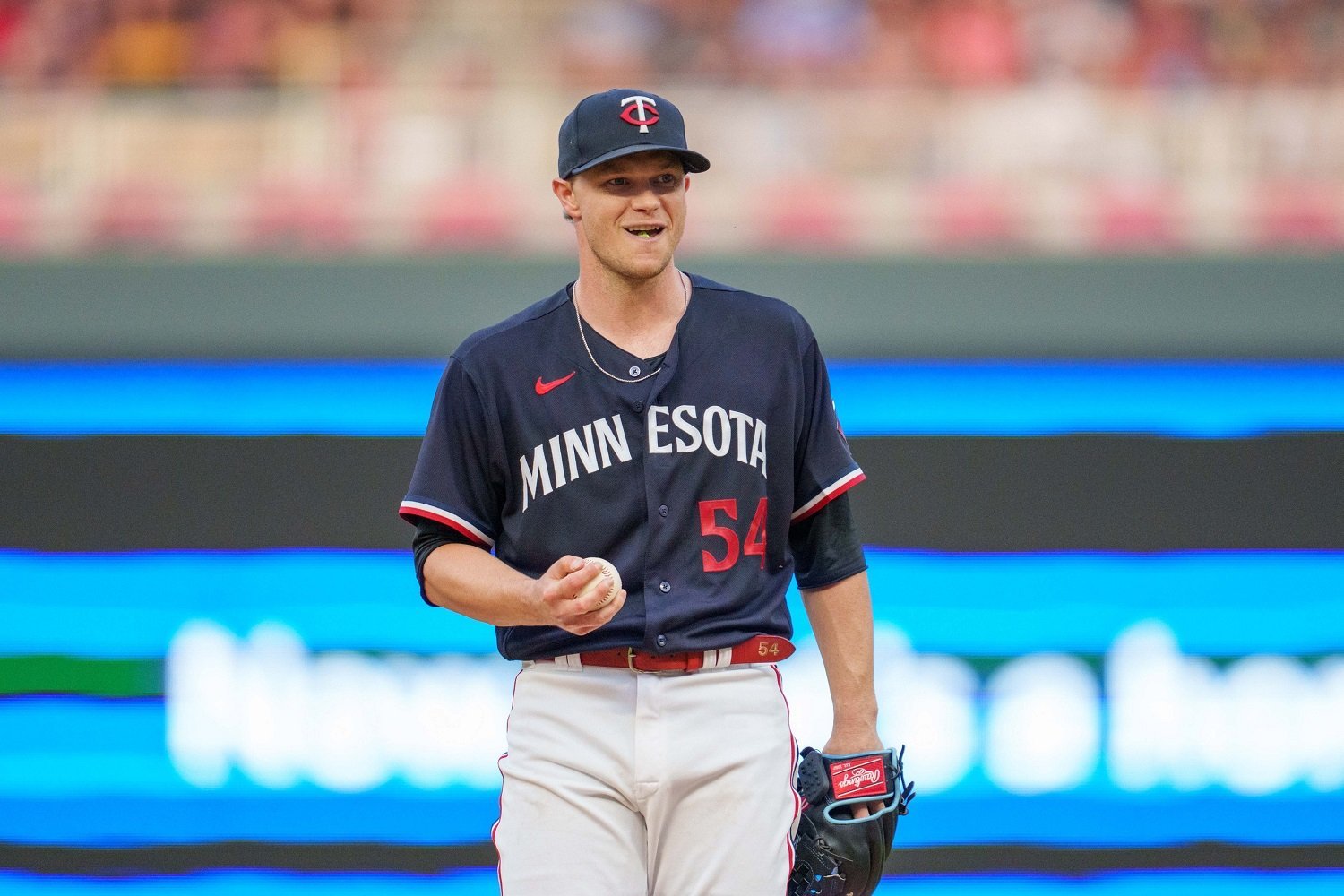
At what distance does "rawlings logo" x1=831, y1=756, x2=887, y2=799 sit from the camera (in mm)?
2566

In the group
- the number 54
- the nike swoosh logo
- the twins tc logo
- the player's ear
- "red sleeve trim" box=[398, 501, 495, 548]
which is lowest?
the number 54

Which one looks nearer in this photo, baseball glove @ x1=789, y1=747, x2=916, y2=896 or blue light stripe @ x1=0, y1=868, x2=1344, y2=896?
baseball glove @ x1=789, y1=747, x2=916, y2=896

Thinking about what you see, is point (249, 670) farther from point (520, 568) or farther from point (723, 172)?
point (520, 568)

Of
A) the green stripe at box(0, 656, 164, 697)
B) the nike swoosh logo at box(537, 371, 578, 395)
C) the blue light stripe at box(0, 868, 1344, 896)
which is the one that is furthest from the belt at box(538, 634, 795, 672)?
the green stripe at box(0, 656, 164, 697)

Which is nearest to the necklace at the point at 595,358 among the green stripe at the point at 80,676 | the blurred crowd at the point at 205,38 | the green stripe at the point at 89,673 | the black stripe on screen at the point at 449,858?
the green stripe at the point at 89,673

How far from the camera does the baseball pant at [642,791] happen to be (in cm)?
236

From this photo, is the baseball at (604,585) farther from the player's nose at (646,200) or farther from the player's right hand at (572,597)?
the player's nose at (646,200)

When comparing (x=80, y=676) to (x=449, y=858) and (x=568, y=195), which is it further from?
(x=568, y=195)

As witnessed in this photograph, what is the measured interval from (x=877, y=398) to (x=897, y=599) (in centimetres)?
62

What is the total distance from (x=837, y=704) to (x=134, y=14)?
4.24 meters

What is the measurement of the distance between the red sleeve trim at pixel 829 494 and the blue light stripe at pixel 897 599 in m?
2.25

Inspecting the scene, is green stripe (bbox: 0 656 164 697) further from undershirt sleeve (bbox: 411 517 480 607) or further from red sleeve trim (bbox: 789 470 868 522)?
red sleeve trim (bbox: 789 470 868 522)

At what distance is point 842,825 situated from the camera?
2572 mm

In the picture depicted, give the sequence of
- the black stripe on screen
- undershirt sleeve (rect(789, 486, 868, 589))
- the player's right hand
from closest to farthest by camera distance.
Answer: the player's right hand < undershirt sleeve (rect(789, 486, 868, 589)) < the black stripe on screen
